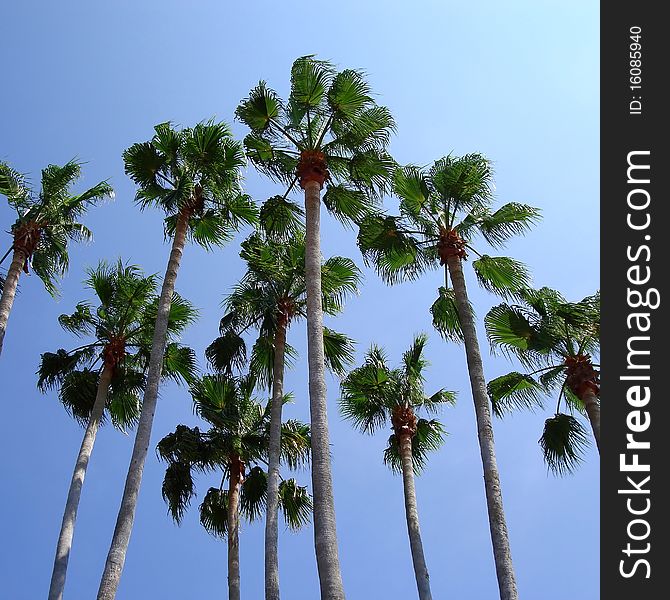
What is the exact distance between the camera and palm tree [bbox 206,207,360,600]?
1991 cm

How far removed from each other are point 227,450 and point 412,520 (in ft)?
16.6

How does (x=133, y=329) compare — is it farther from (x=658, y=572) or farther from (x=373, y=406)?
(x=658, y=572)

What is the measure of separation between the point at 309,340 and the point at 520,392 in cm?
670

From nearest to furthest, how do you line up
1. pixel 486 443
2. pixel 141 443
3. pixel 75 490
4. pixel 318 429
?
pixel 318 429 → pixel 486 443 → pixel 141 443 → pixel 75 490

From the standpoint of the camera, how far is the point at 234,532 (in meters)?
19.1

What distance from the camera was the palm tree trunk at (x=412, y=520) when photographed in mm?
17484

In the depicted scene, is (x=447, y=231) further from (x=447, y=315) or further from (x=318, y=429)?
(x=318, y=429)

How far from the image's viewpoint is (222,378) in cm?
2034

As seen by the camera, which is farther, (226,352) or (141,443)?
(226,352)

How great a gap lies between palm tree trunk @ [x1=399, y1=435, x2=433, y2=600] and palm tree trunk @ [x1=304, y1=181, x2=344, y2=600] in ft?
21.7

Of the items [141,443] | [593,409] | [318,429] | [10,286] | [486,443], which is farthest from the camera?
[10,286]

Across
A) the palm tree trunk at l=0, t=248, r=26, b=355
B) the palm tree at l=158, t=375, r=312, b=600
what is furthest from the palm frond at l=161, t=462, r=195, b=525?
the palm tree trunk at l=0, t=248, r=26, b=355

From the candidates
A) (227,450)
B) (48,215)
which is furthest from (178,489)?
(48,215)

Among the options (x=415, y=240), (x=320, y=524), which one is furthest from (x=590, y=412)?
(x=320, y=524)
